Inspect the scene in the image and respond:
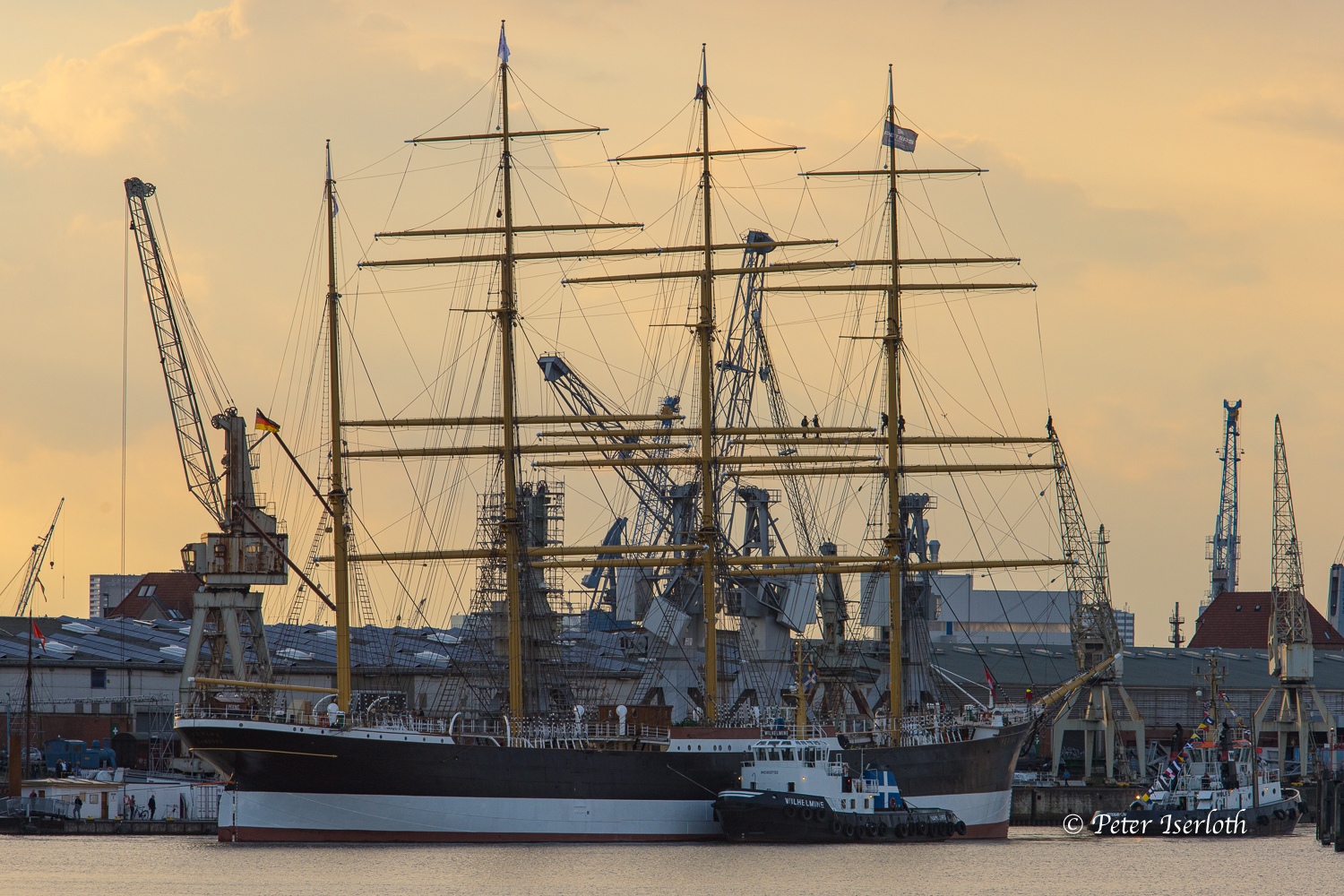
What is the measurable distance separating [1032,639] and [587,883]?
12514cm

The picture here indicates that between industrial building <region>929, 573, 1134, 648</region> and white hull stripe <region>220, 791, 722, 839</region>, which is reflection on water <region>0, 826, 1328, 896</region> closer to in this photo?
white hull stripe <region>220, 791, 722, 839</region>

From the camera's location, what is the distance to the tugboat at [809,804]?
78.7 meters

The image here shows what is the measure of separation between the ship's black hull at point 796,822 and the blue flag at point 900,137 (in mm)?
33572

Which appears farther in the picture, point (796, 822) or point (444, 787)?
point (796, 822)

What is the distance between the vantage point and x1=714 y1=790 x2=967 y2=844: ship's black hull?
78.6m

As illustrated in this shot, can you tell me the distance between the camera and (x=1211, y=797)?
90.2m

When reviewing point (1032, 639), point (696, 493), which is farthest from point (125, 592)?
point (696, 493)

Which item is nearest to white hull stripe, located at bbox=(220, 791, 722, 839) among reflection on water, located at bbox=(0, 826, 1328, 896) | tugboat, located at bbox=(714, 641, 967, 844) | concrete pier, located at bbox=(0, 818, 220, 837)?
reflection on water, located at bbox=(0, 826, 1328, 896)

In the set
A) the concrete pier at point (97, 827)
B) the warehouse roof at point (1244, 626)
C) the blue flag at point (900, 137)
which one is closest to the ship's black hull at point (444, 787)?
the concrete pier at point (97, 827)

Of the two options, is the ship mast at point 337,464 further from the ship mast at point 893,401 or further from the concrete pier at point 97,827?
the ship mast at point 893,401

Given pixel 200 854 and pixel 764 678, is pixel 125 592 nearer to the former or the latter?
pixel 764 678

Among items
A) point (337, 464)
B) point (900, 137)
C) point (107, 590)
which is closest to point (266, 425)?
point (337, 464)

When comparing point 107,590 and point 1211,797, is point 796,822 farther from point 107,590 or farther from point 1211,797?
point 107,590

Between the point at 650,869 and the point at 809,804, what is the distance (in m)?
11.8
